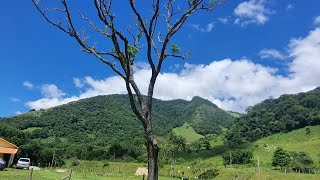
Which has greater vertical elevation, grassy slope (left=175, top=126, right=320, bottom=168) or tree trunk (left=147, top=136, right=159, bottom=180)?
grassy slope (left=175, top=126, right=320, bottom=168)

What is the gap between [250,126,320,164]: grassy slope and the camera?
115625 millimetres

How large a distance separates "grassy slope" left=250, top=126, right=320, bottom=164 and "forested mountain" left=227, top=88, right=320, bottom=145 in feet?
19.4

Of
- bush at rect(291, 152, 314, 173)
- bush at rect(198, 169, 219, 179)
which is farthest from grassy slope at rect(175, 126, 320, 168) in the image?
bush at rect(198, 169, 219, 179)

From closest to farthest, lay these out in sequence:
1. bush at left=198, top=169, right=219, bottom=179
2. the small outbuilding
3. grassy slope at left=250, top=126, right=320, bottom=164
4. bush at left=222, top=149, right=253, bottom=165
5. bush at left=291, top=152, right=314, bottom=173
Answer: the small outbuilding < bush at left=198, top=169, right=219, bottom=179 < bush at left=291, top=152, right=314, bottom=173 < bush at left=222, top=149, right=253, bottom=165 < grassy slope at left=250, top=126, right=320, bottom=164

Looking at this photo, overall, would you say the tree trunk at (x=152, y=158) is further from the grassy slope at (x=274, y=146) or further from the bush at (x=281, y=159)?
the grassy slope at (x=274, y=146)

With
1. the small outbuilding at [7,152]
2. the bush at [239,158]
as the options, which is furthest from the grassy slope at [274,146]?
the small outbuilding at [7,152]

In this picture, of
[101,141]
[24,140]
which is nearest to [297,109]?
[101,141]

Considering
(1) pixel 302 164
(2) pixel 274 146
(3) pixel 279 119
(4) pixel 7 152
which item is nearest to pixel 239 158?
(1) pixel 302 164

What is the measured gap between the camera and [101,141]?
561ft

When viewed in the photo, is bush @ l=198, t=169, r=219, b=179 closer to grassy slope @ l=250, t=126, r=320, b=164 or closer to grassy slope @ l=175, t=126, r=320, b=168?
grassy slope @ l=175, t=126, r=320, b=168

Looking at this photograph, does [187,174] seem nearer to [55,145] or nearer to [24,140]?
[24,140]

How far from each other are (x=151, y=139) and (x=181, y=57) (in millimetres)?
3860

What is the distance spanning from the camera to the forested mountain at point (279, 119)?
160m

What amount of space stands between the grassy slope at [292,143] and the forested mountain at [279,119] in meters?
5.92
